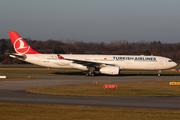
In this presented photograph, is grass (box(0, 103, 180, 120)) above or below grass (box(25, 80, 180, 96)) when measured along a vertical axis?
below

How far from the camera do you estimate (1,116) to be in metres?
12.5

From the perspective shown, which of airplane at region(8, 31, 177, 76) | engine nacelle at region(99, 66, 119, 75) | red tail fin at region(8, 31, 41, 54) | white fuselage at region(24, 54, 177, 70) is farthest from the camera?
red tail fin at region(8, 31, 41, 54)

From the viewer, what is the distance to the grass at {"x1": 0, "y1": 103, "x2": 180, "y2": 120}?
12359 millimetres

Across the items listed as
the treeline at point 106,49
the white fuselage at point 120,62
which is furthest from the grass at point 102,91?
the treeline at point 106,49

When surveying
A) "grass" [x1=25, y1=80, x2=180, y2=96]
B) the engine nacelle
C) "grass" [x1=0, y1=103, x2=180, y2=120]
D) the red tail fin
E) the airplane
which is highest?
the red tail fin

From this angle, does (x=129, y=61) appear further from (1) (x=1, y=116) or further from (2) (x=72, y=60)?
(1) (x=1, y=116)

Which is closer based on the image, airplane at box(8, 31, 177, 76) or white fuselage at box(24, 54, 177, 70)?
airplane at box(8, 31, 177, 76)

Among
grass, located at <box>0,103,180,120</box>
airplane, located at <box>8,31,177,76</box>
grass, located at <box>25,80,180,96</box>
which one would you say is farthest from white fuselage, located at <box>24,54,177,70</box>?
grass, located at <box>0,103,180,120</box>

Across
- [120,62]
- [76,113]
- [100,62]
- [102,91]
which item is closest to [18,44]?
[100,62]

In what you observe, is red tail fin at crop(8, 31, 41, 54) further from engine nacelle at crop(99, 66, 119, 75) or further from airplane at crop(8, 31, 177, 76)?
engine nacelle at crop(99, 66, 119, 75)

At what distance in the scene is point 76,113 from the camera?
1334 centimetres

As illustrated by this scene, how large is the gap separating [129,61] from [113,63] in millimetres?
2971

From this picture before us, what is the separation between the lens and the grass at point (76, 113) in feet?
40.5

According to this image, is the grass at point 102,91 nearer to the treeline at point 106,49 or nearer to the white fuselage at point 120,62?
the white fuselage at point 120,62
